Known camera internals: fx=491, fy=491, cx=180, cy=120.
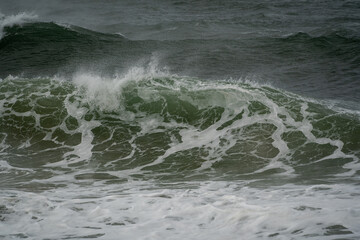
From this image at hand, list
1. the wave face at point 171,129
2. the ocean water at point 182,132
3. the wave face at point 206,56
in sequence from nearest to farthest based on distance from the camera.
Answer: the ocean water at point 182,132 → the wave face at point 171,129 → the wave face at point 206,56

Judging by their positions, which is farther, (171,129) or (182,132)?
(171,129)

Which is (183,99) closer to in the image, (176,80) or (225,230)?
(176,80)

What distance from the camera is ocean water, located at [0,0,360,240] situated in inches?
176

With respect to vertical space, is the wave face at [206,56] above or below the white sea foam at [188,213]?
above

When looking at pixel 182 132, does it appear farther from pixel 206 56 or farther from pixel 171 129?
pixel 206 56

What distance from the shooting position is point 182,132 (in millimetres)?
8648

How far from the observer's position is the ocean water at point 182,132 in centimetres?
446

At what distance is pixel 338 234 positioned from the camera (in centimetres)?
380

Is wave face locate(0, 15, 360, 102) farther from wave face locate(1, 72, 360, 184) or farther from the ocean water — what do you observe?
wave face locate(1, 72, 360, 184)

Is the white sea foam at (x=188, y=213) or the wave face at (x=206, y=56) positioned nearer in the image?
the white sea foam at (x=188, y=213)

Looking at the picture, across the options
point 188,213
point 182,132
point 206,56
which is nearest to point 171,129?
point 182,132

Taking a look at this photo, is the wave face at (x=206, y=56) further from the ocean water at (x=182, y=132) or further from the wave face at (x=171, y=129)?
the wave face at (x=171, y=129)

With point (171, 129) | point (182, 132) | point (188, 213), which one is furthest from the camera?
point (171, 129)

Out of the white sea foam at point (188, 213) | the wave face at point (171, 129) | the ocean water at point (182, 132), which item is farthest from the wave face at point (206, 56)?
the white sea foam at point (188, 213)
